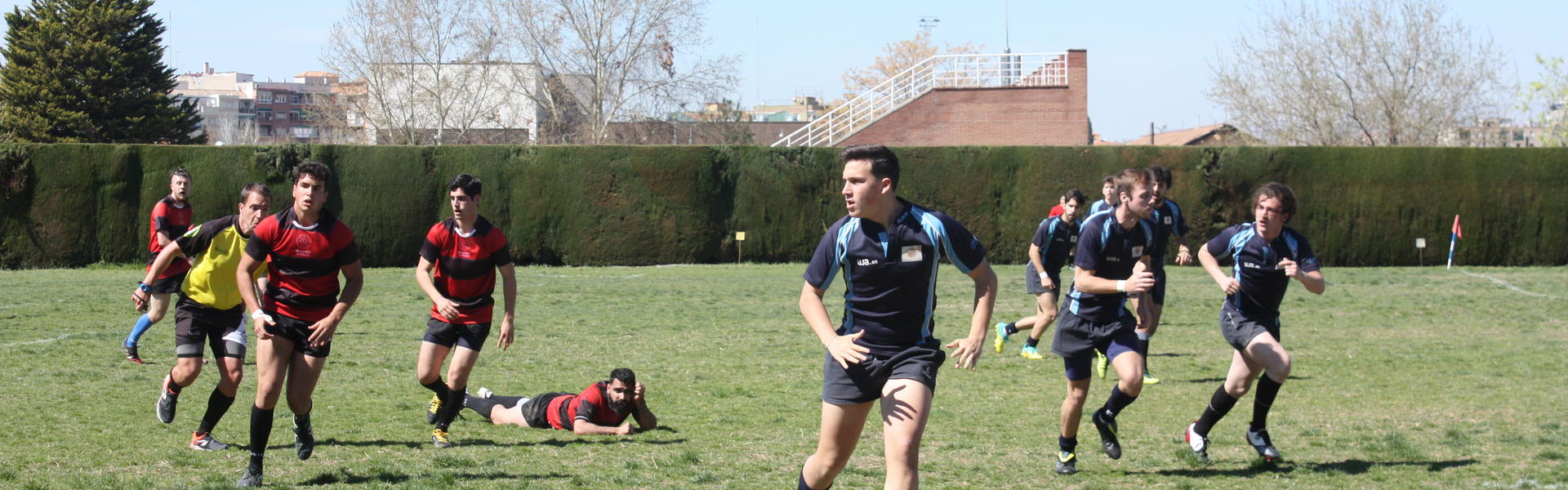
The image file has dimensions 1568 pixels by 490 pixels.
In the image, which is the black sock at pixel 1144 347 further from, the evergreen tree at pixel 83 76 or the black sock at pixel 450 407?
the evergreen tree at pixel 83 76

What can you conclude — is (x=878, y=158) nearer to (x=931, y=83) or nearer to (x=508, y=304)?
(x=508, y=304)

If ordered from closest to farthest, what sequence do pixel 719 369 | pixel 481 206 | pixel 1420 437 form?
pixel 1420 437 < pixel 719 369 < pixel 481 206

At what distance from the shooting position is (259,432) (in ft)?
21.1

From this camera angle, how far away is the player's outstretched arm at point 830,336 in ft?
16.0

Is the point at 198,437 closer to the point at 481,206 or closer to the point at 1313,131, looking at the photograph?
the point at 481,206

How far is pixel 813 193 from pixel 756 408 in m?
19.3

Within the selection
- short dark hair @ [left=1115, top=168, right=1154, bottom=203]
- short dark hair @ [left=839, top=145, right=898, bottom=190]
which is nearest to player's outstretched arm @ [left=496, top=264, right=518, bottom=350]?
short dark hair @ [left=839, top=145, right=898, bottom=190]

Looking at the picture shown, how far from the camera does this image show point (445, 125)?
4722 centimetres

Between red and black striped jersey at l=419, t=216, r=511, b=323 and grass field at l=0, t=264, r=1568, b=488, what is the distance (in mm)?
885

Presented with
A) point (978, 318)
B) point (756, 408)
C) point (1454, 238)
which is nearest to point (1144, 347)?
point (756, 408)

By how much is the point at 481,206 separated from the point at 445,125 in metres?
21.6

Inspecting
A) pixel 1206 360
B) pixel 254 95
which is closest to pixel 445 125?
pixel 1206 360

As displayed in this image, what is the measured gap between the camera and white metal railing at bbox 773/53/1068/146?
117 feet

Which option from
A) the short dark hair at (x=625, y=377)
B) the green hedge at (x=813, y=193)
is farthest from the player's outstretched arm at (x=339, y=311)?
the green hedge at (x=813, y=193)
